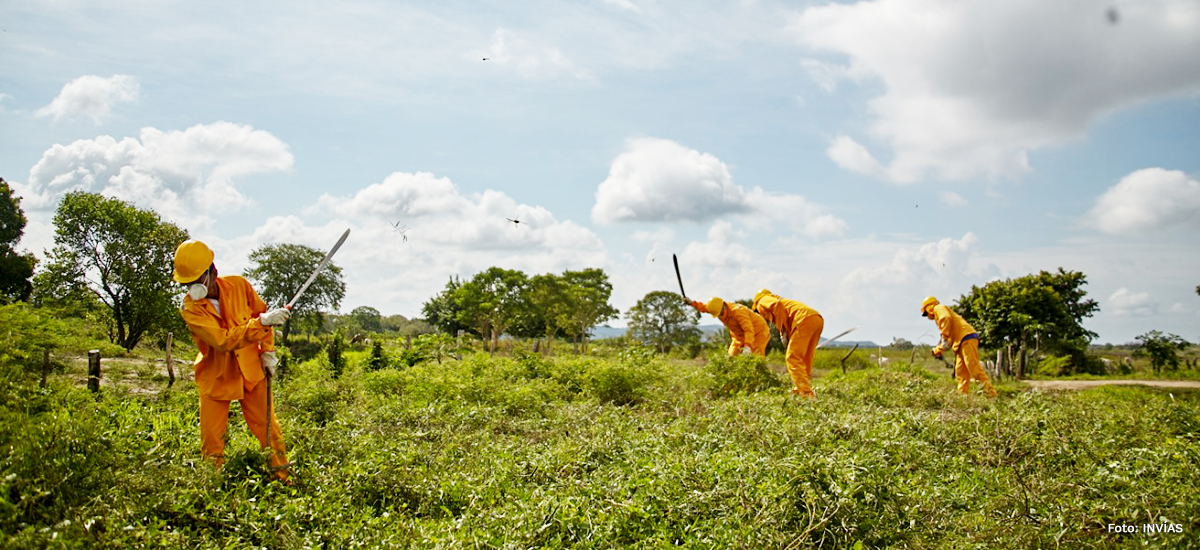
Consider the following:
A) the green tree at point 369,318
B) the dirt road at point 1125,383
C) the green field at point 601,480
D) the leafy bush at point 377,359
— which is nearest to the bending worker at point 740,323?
the green field at point 601,480

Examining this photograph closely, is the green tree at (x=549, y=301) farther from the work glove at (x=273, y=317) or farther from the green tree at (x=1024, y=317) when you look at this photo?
the work glove at (x=273, y=317)

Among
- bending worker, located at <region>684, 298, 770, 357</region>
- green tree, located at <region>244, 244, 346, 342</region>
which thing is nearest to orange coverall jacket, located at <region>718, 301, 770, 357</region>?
bending worker, located at <region>684, 298, 770, 357</region>

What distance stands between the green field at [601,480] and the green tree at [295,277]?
109 feet

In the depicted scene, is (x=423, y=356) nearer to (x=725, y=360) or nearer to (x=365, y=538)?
(x=725, y=360)

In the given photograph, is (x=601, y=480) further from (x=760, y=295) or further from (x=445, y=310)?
(x=445, y=310)

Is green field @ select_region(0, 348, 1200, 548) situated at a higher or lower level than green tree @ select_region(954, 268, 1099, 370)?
lower

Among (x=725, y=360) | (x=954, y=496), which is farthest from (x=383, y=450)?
(x=725, y=360)

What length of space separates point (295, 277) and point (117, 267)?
1804cm

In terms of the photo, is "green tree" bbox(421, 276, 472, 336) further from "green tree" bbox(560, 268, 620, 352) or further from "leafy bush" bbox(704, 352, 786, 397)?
"leafy bush" bbox(704, 352, 786, 397)

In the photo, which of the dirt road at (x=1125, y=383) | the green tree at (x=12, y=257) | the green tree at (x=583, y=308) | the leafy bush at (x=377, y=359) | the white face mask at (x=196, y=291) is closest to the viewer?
the white face mask at (x=196, y=291)

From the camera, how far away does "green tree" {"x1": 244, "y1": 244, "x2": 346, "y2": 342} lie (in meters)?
38.8

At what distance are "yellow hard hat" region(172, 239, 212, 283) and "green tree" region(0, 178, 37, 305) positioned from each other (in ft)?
70.7

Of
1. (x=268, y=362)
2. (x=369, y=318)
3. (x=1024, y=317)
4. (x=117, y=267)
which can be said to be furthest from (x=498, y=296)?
(x=369, y=318)

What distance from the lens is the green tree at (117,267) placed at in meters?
21.9
